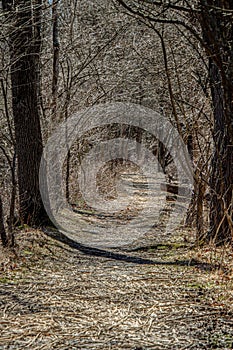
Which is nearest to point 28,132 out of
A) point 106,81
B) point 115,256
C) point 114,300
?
point 115,256

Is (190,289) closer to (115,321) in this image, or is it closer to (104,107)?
(115,321)

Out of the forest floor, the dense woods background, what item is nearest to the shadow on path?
the forest floor

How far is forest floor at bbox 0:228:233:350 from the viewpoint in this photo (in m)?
2.77

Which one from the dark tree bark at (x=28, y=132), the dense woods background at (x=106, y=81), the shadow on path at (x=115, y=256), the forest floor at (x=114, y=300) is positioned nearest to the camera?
the forest floor at (x=114, y=300)

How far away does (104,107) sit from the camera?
453 inches

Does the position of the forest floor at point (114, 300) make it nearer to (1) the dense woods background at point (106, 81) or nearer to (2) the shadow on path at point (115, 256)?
(2) the shadow on path at point (115, 256)

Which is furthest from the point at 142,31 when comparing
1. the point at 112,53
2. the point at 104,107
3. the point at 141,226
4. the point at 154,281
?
the point at 154,281

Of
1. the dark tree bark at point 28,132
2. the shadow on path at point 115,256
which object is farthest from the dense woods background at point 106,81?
the shadow on path at point 115,256

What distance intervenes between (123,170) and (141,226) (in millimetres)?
10711

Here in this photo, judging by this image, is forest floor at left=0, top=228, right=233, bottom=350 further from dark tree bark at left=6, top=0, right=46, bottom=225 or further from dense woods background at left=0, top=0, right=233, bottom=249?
dark tree bark at left=6, top=0, right=46, bottom=225

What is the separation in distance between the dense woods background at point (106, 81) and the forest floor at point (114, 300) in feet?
1.61

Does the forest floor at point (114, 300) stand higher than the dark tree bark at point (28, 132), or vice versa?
the dark tree bark at point (28, 132)

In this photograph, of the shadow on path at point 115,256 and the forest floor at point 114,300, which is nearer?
the forest floor at point 114,300

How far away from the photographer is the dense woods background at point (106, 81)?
491 cm
